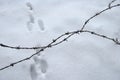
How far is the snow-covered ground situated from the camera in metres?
2.06

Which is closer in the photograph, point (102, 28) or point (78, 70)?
point (78, 70)

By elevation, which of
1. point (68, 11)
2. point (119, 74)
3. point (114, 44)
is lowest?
point (119, 74)

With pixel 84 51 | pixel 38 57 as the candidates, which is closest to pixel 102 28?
pixel 84 51

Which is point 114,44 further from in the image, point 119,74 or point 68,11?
point 68,11

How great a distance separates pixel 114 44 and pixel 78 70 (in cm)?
40

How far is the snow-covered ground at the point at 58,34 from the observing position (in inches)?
81.0

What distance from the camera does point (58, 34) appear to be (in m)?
2.32

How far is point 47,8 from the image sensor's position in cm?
257

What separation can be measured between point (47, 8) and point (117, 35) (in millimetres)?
759

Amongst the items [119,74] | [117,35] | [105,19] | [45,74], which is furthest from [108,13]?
[45,74]

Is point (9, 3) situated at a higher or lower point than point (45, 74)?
higher

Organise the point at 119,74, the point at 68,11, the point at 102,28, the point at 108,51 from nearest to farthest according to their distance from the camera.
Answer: the point at 119,74 → the point at 108,51 → the point at 102,28 → the point at 68,11

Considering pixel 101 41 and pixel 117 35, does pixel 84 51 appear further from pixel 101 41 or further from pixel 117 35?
pixel 117 35

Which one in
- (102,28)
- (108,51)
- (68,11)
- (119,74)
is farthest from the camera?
(68,11)
